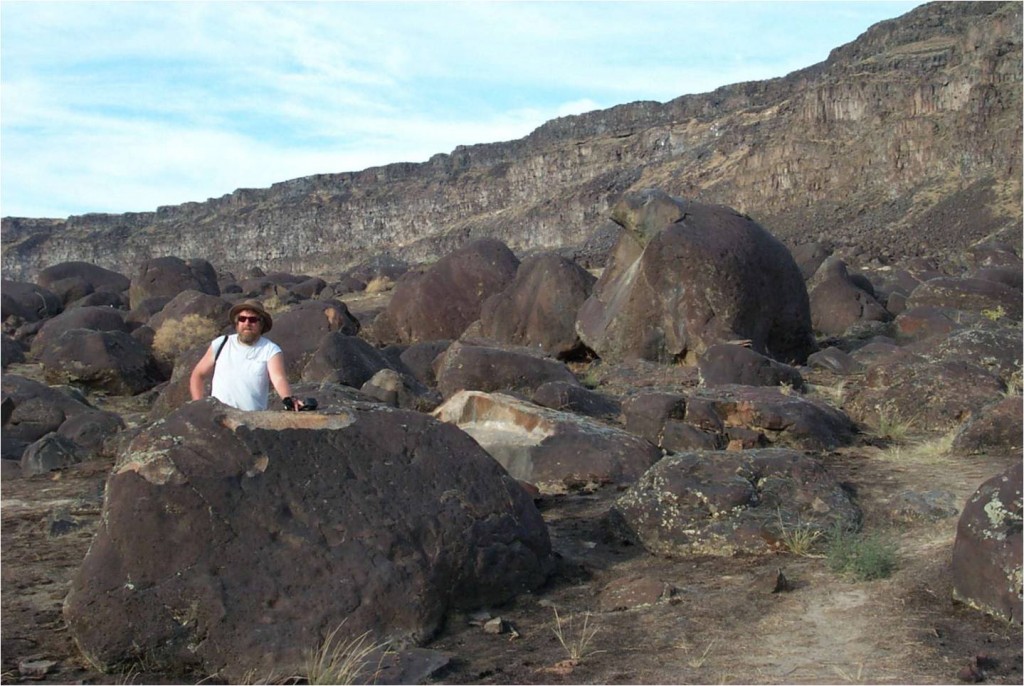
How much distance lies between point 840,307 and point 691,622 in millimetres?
13413

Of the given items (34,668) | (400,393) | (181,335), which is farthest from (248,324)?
(181,335)

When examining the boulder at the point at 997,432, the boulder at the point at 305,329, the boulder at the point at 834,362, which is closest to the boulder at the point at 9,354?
the boulder at the point at 305,329

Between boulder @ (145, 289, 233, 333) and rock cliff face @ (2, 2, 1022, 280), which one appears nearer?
boulder @ (145, 289, 233, 333)

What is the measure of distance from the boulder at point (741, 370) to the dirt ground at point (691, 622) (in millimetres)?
4216

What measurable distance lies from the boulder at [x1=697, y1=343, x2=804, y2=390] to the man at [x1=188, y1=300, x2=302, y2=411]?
598cm

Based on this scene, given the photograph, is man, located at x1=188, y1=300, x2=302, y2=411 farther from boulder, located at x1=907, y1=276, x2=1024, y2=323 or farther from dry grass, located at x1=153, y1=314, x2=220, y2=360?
boulder, located at x1=907, y1=276, x2=1024, y2=323

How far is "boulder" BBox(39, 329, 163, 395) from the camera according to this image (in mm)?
14289

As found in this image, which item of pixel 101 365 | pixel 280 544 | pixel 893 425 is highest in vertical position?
pixel 101 365

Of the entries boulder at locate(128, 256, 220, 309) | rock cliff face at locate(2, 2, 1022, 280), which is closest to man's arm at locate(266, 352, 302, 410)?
boulder at locate(128, 256, 220, 309)

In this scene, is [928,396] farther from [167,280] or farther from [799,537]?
[167,280]

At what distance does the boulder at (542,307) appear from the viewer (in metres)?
14.8

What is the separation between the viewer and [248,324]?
5.58 meters

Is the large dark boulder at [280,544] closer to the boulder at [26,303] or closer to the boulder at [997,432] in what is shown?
the boulder at [997,432]

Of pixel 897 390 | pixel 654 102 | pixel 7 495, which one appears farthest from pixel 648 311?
pixel 654 102
